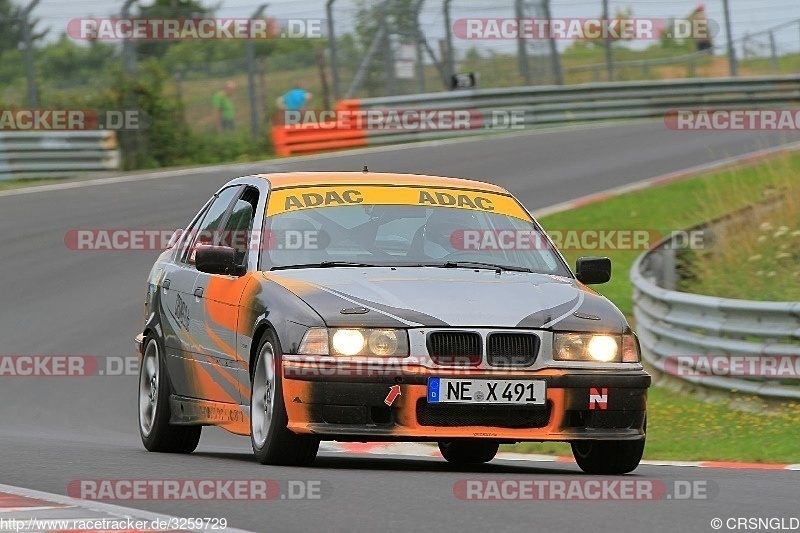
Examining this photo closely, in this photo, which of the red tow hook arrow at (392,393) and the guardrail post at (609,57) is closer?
the red tow hook arrow at (392,393)

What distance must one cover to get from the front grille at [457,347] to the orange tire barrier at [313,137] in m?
22.4

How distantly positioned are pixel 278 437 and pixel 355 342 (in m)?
0.61

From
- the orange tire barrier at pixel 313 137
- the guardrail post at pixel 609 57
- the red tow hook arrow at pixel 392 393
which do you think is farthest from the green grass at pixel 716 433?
the guardrail post at pixel 609 57

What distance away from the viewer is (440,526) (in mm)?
6078

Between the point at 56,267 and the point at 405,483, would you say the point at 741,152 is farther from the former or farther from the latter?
the point at 405,483

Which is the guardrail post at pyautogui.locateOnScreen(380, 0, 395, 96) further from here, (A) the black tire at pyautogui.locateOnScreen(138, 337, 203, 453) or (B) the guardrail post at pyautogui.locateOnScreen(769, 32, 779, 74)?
(A) the black tire at pyautogui.locateOnScreen(138, 337, 203, 453)

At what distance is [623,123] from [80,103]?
36.7 ft

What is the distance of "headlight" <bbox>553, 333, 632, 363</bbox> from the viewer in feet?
26.5

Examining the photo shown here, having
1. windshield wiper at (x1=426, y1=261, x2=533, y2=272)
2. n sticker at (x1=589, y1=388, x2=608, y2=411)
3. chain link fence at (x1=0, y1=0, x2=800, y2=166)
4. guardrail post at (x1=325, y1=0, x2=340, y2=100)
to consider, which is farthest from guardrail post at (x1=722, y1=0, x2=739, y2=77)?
n sticker at (x1=589, y1=388, x2=608, y2=411)

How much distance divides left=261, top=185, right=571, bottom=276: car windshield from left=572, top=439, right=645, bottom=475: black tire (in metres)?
1.05

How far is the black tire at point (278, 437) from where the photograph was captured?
26.2 ft

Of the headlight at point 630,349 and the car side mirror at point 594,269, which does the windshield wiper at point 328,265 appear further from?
the headlight at point 630,349

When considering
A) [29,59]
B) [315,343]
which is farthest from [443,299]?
[29,59]

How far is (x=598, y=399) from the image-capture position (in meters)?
8.12
